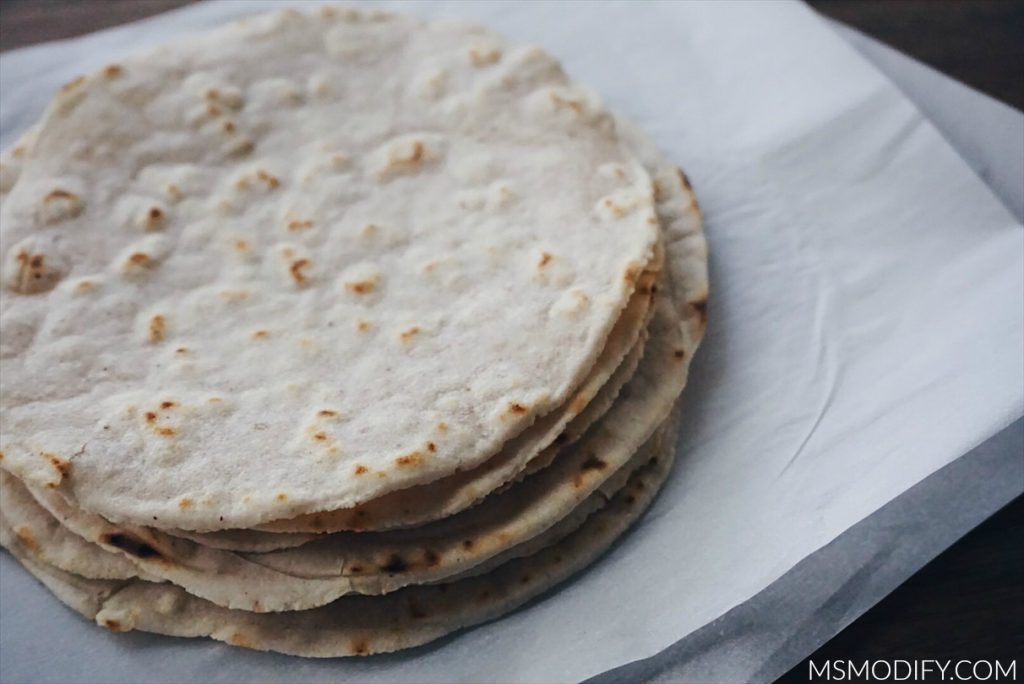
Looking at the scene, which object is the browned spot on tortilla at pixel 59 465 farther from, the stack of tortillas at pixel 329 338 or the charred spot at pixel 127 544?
the charred spot at pixel 127 544

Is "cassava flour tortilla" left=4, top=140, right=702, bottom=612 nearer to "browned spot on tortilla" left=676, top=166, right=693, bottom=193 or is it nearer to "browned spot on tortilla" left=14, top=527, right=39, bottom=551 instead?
"browned spot on tortilla" left=14, top=527, right=39, bottom=551

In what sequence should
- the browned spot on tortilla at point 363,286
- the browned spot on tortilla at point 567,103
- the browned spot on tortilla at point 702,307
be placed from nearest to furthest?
1. the browned spot on tortilla at point 363,286
2. the browned spot on tortilla at point 702,307
3. the browned spot on tortilla at point 567,103

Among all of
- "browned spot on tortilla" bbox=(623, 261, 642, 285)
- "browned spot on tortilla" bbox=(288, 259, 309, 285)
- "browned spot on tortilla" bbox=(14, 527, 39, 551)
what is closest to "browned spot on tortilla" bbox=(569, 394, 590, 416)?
"browned spot on tortilla" bbox=(623, 261, 642, 285)

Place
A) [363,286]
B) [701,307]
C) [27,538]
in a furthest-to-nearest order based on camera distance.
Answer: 1. [701,307]
2. [363,286]
3. [27,538]

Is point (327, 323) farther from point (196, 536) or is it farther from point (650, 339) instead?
point (650, 339)

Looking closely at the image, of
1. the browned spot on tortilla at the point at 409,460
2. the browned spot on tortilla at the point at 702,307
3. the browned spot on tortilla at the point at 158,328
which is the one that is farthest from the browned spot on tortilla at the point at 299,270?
the browned spot on tortilla at the point at 702,307

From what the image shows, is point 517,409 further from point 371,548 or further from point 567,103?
point 567,103

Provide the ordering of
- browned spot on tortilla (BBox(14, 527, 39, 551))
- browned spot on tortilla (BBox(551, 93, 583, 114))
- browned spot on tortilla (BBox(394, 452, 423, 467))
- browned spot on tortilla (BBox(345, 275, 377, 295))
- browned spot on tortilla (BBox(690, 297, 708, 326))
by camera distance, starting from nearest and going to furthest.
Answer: browned spot on tortilla (BBox(394, 452, 423, 467)) → browned spot on tortilla (BBox(14, 527, 39, 551)) → browned spot on tortilla (BBox(345, 275, 377, 295)) → browned spot on tortilla (BBox(690, 297, 708, 326)) → browned spot on tortilla (BBox(551, 93, 583, 114))

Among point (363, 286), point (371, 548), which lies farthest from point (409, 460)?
point (363, 286)
